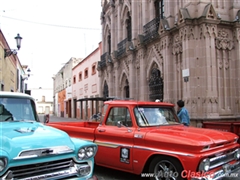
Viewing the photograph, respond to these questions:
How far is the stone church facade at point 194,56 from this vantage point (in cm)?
1065

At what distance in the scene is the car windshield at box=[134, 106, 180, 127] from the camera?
5.53 metres

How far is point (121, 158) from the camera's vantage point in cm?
538

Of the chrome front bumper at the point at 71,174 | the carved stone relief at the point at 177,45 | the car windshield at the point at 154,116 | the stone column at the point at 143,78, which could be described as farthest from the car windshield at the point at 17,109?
the stone column at the point at 143,78

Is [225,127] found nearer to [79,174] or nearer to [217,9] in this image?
[79,174]

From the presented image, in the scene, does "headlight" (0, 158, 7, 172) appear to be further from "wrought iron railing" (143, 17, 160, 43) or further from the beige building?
the beige building

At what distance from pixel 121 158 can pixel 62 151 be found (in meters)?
1.99

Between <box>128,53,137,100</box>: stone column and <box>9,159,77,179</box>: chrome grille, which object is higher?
<box>128,53,137,100</box>: stone column

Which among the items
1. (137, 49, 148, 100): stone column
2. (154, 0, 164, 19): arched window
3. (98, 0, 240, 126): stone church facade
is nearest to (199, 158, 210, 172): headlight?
(98, 0, 240, 126): stone church facade

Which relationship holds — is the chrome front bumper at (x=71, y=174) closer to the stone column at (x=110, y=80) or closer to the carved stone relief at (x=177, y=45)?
the carved stone relief at (x=177, y=45)

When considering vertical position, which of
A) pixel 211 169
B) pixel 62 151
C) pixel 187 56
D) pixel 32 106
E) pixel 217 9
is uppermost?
pixel 217 9

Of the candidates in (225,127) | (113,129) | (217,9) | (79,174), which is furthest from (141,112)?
(217,9)

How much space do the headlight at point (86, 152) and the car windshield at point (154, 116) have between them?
1603 mm

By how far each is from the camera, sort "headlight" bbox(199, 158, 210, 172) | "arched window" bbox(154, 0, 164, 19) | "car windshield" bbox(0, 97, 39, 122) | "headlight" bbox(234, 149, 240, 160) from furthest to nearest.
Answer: "arched window" bbox(154, 0, 164, 19) → "headlight" bbox(234, 149, 240, 160) → "car windshield" bbox(0, 97, 39, 122) → "headlight" bbox(199, 158, 210, 172)

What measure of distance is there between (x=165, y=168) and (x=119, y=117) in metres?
1.71
